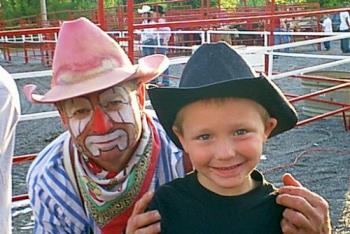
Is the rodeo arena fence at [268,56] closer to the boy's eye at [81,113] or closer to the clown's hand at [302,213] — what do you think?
the boy's eye at [81,113]

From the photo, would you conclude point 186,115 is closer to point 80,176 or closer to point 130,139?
point 130,139

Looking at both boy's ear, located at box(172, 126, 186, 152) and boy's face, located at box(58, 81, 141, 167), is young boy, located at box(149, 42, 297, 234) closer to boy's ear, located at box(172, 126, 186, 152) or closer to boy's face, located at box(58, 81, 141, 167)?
boy's ear, located at box(172, 126, 186, 152)

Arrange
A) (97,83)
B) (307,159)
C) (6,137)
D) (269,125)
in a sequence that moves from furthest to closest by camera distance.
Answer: (307,159), (6,137), (97,83), (269,125)

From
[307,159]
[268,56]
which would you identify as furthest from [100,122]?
[268,56]

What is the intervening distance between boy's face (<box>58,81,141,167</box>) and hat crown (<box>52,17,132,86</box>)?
6 cm

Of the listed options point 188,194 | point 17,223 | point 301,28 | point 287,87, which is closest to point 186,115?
point 188,194

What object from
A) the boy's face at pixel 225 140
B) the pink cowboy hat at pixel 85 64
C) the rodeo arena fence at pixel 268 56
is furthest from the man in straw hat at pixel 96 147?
the rodeo arena fence at pixel 268 56

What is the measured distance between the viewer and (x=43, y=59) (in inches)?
569

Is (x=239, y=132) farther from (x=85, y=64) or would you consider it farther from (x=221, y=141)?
(x=85, y=64)

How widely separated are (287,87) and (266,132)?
792cm

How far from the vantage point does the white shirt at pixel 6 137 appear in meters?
1.62

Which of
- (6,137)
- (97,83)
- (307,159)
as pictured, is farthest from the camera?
(307,159)

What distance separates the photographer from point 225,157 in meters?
1.24

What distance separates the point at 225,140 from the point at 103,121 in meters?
0.32
